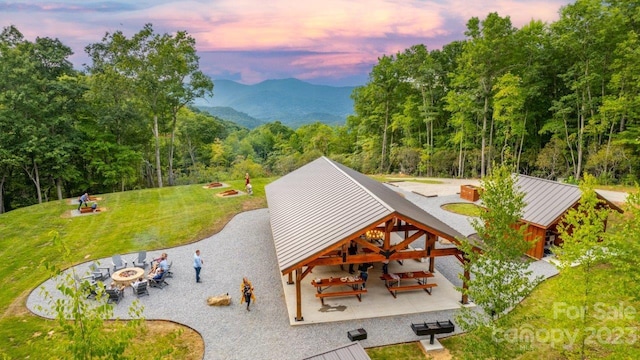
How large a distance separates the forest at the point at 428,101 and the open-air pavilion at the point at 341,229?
763 inches

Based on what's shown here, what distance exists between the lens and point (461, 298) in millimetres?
13258

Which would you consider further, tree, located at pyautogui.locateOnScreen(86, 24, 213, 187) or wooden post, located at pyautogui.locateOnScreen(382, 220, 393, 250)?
tree, located at pyautogui.locateOnScreen(86, 24, 213, 187)

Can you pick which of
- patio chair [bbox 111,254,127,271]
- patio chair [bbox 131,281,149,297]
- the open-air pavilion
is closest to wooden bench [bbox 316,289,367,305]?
the open-air pavilion

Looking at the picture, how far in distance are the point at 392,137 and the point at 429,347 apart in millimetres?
40551

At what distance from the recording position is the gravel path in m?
10.7

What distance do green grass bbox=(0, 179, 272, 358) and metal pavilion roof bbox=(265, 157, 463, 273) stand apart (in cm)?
484

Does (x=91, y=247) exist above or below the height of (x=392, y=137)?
below

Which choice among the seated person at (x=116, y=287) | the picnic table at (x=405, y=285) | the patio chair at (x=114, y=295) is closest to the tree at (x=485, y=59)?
the picnic table at (x=405, y=285)

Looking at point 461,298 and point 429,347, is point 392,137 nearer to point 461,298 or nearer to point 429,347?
point 461,298

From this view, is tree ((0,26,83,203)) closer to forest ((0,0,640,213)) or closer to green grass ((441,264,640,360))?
forest ((0,0,640,213))

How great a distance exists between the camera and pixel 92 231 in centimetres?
2131

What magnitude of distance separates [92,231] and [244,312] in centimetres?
1410

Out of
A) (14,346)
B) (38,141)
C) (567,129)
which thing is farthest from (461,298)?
(38,141)

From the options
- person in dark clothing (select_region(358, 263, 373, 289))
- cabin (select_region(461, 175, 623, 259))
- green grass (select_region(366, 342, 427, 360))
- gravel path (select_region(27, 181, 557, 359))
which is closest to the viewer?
green grass (select_region(366, 342, 427, 360))
